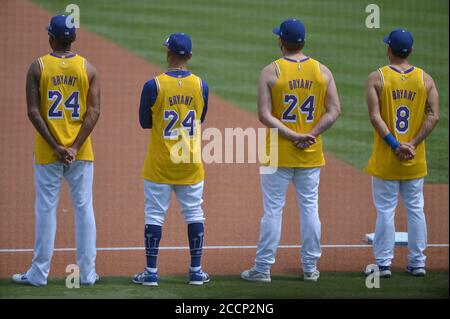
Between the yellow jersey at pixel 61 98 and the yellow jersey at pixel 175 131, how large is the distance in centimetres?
55

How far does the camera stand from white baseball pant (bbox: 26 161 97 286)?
7203 mm

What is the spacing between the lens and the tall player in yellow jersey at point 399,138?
24.8ft

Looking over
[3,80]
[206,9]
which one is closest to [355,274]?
[3,80]

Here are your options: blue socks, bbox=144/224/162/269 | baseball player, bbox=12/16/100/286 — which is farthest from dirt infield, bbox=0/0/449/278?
blue socks, bbox=144/224/162/269

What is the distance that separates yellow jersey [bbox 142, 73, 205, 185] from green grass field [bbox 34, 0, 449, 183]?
6247 millimetres

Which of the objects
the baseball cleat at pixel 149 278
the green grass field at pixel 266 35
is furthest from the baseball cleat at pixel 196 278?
the green grass field at pixel 266 35

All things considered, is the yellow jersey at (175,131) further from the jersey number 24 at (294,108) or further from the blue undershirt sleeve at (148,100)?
the jersey number 24 at (294,108)

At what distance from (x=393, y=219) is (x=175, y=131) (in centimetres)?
191

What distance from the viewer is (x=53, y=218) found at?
7.25 meters

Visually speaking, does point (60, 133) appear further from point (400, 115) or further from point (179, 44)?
point (400, 115)

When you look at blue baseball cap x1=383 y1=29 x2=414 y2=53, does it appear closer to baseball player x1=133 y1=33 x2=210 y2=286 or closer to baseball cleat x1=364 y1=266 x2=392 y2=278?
baseball player x1=133 y1=33 x2=210 y2=286

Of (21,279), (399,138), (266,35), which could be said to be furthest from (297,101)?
(266,35)

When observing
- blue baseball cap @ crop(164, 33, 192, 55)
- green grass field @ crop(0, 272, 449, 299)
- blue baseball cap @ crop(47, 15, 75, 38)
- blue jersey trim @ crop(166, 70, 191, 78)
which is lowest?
green grass field @ crop(0, 272, 449, 299)

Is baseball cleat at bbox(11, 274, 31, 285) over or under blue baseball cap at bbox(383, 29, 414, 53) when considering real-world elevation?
under
